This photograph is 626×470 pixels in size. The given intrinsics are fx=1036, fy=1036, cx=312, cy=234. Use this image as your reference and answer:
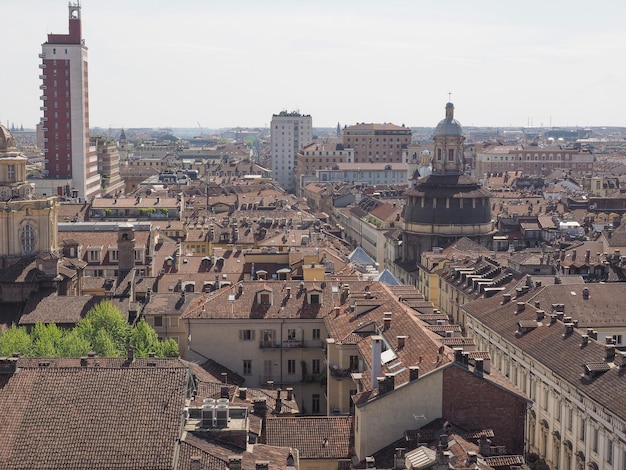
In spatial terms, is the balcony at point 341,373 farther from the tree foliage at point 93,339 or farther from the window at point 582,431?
the window at point 582,431

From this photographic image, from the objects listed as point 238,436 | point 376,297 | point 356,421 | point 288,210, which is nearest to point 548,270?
→ point 376,297

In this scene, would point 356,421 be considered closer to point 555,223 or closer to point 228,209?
point 555,223

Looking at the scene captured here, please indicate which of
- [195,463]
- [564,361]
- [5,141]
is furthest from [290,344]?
[5,141]

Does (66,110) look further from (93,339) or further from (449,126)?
(93,339)

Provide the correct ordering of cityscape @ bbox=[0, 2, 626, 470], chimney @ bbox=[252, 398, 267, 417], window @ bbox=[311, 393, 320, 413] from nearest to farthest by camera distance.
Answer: cityscape @ bbox=[0, 2, 626, 470], chimney @ bbox=[252, 398, 267, 417], window @ bbox=[311, 393, 320, 413]

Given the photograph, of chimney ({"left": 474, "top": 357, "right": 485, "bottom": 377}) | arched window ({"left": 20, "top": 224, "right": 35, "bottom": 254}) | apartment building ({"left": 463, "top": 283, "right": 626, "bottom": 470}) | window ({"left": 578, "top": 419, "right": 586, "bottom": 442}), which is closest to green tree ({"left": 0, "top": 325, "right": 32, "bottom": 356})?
arched window ({"left": 20, "top": 224, "right": 35, "bottom": 254})

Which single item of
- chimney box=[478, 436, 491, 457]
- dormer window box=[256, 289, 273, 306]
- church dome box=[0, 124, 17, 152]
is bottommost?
chimney box=[478, 436, 491, 457]

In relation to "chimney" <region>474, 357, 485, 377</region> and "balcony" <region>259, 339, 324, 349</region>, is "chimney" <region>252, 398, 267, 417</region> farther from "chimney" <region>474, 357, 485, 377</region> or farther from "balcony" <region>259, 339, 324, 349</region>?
"balcony" <region>259, 339, 324, 349</region>
